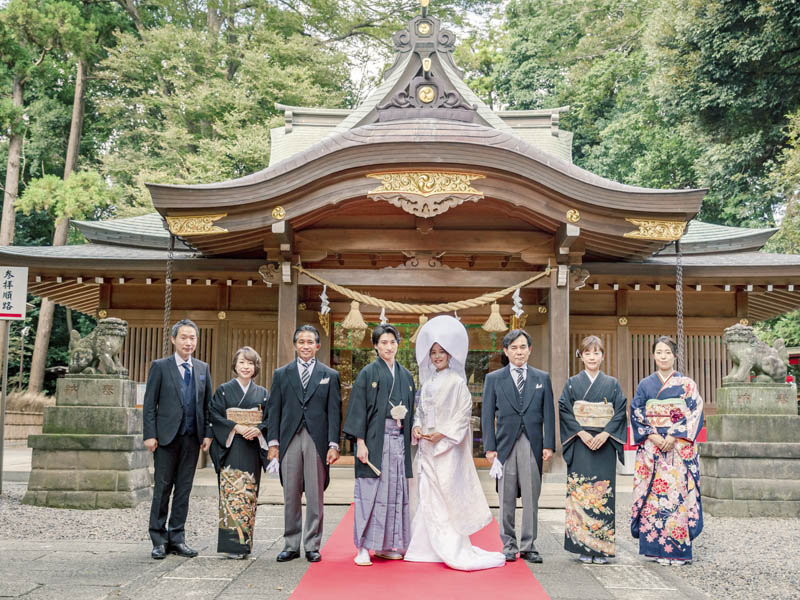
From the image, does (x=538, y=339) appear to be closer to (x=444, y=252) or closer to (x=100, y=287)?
(x=444, y=252)

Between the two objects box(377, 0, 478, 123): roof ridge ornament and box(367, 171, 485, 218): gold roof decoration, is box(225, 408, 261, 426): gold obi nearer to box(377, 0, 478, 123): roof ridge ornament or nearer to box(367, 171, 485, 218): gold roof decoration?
box(367, 171, 485, 218): gold roof decoration

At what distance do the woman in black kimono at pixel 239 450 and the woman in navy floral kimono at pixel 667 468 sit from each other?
2600 mm

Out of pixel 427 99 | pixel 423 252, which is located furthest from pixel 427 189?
pixel 427 99

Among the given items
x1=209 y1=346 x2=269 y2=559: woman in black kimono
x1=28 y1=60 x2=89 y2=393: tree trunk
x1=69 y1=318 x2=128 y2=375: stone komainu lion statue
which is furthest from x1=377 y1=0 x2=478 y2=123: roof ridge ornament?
x1=28 y1=60 x2=89 y2=393: tree trunk

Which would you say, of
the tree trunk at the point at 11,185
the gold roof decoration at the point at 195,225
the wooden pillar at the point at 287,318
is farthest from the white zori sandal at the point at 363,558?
the tree trunk at the point at 11,185

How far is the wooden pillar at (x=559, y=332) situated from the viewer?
27.1 ft

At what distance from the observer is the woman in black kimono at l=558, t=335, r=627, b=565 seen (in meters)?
4.84

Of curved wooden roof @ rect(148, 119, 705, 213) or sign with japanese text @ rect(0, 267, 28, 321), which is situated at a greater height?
curved wooden roof @ rect(148, 119, 705, 213)

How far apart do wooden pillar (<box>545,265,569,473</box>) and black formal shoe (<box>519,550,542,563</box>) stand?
3.47 metres

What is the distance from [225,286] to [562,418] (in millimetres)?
6217

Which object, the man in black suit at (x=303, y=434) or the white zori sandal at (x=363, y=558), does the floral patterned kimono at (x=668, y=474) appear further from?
the man in black suit at (x=303, y=434)

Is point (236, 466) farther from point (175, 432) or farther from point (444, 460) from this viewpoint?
point (444, 460)

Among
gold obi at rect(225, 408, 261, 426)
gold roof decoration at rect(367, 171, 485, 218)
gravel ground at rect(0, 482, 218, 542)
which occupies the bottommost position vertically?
gravel ground at rect(0, 482, 218, 542)

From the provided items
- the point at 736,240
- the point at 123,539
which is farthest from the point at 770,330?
the point at 123,539
